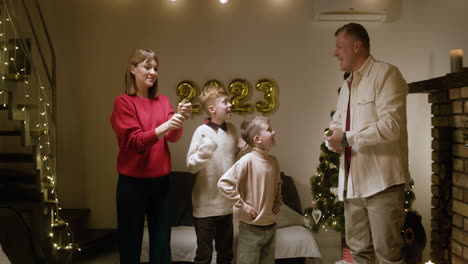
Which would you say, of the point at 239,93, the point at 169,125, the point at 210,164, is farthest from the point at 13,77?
the point at 239,93

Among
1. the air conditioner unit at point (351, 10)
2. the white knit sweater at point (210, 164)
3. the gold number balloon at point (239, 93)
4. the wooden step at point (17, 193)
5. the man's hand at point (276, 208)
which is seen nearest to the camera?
the man's hand at point (276, 208)

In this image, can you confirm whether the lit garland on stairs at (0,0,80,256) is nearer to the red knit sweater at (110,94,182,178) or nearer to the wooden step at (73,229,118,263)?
the wooden step at (73,229,118,263)

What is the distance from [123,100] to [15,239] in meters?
1.09

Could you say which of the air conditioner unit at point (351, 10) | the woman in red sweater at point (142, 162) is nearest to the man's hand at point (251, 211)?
the woman in red sweater at point (142, 162)

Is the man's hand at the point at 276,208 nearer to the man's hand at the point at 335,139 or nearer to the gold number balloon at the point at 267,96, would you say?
the man's hand at the point at 335,139

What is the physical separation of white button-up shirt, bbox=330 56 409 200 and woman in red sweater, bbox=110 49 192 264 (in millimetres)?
904

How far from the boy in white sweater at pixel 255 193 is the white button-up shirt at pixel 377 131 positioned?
0.45 meters

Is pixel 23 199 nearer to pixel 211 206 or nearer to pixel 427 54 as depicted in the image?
pixel 211 206

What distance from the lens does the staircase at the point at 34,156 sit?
2902 mm

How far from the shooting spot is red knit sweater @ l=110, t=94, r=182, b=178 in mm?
2148

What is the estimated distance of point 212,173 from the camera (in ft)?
8.57

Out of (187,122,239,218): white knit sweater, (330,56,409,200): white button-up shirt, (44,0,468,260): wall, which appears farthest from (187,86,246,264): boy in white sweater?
(44,0,468,260): wall

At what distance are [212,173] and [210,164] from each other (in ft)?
0.19

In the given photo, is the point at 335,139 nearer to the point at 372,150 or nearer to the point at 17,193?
the point at 372,150
